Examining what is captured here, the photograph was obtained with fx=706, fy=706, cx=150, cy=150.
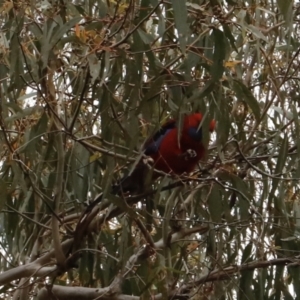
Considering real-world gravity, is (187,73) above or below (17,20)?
below

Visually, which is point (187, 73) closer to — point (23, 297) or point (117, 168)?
point (117, 168)

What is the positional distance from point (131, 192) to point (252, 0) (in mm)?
515

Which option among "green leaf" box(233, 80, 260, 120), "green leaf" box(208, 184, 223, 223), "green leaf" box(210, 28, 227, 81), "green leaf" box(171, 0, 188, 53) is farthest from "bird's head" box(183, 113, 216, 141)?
"green leaf" box(171, 0, 188, 53)

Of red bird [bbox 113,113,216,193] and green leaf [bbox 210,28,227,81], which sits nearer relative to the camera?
green leaf [bbox 210,28,227,81]

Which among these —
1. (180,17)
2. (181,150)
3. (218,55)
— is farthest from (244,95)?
(181,150)

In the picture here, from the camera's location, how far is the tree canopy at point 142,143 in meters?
1.29

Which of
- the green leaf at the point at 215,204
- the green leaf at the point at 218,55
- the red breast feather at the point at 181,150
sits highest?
the green leaf at the point at 218,55

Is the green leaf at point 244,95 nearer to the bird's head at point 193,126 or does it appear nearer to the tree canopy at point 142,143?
the tree canopy at point 142,143

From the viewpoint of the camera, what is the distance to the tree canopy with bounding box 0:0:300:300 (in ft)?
4.24

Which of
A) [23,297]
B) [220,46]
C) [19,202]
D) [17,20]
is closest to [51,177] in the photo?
[19,202]

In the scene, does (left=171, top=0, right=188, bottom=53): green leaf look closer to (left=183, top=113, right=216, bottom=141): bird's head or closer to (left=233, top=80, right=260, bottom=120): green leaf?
(left=233, top=80, right=260, bottom=120): green leaf

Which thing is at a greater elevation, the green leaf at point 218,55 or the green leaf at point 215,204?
the green leaf at point 218,55

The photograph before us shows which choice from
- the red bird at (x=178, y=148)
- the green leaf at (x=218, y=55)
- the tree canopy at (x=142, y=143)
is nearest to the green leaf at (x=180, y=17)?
the tree canopy at (x=142, y=143)

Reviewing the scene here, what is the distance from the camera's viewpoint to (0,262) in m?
1.98
